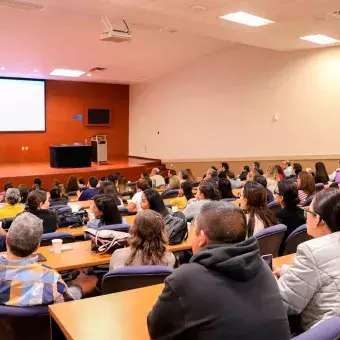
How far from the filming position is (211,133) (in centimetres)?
1324

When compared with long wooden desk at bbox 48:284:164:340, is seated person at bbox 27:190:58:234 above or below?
above

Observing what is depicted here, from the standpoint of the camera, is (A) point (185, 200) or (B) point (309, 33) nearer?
(A) point (185, 200)

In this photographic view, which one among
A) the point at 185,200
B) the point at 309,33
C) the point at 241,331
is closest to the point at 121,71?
the point at 309,33

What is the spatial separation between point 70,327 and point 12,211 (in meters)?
3.39

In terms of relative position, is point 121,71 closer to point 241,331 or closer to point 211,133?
point 211,133

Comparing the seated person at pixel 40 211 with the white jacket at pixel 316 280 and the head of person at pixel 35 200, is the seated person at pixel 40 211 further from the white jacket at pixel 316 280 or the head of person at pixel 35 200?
the white jacket at pixel 316 280

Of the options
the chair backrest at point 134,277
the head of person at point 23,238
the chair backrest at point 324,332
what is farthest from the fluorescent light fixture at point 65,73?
the chair backrest at point 324,332

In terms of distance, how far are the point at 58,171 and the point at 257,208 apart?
9310mm

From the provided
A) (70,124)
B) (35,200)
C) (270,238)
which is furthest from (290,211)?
(70,124)

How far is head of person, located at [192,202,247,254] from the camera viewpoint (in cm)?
178

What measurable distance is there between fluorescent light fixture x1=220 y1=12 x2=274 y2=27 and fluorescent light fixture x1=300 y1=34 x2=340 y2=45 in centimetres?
182

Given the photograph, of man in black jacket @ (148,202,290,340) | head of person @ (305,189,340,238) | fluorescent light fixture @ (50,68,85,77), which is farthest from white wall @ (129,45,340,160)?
man in black jacket @ (148,202,290,340)

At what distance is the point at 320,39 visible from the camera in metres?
9.43

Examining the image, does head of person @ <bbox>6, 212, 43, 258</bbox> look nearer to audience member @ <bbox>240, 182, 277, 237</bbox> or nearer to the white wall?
audience member @ <bbox>240, 182, 277, 237</bbox>
